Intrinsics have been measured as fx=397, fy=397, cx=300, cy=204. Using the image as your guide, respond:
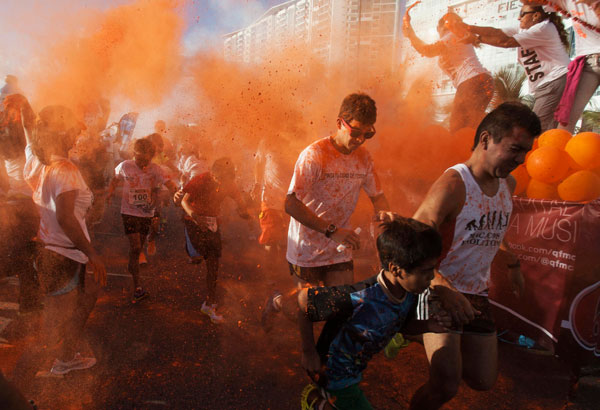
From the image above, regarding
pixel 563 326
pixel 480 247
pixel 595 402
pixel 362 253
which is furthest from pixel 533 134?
pixel 362 253

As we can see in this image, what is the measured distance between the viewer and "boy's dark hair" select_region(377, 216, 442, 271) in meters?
1.80

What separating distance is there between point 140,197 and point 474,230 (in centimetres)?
398

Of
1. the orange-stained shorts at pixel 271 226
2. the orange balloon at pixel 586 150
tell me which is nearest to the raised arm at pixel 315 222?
the orange balloon at pixel 586 150

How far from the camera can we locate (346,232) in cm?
261

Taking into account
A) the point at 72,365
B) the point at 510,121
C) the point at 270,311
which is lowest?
the point at 72,365

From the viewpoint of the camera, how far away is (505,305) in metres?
3.59

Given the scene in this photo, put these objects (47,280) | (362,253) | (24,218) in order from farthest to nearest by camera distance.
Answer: (362,253)
(24,218)
(47,280)

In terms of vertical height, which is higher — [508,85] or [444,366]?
[508,85]

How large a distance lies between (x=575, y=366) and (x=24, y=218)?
4615mm

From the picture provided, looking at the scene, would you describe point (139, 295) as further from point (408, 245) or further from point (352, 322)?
point (408, 245)

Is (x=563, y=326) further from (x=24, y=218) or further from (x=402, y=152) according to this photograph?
(x=24, y=218)

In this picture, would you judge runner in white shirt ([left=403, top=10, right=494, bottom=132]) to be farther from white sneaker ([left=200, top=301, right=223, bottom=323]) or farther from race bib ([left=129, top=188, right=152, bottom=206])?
white sneaker ([left=200, top=301, right=223, bottom=323])

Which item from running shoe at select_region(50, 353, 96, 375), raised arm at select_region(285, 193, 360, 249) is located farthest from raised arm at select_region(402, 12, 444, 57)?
running shoe at select_region(50, 353, 96, 375)

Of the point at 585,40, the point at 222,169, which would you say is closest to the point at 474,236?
the point at 222,169
